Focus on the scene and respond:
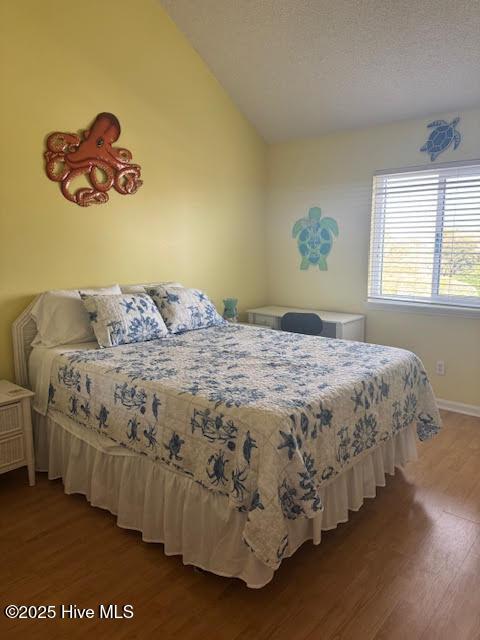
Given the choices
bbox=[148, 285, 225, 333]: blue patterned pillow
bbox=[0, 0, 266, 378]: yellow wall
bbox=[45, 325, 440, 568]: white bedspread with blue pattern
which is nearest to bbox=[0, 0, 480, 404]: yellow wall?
bbox=[0, 0, 266, 378]: yellow wall

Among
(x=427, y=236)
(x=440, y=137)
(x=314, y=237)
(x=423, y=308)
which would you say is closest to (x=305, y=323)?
(x=423, y=308)

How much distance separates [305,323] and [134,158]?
1.80 metres

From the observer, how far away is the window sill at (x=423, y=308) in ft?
11.3

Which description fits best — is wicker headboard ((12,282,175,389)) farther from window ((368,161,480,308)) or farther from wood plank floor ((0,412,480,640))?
window ((368,161,480,308))

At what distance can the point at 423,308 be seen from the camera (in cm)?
366

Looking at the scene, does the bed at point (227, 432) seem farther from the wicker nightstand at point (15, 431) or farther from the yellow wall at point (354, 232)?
the yellow wall at point (354, 232)

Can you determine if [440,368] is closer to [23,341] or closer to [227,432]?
[227,432]

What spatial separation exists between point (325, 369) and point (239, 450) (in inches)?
31.0

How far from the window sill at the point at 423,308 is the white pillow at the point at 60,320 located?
93.4 inches

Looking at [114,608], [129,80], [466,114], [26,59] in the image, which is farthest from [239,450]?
[466,114]

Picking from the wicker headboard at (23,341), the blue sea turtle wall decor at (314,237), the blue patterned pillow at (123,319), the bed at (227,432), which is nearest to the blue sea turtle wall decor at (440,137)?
the blue sea turtle wall decor at (314,237)

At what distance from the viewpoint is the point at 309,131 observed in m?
4.12

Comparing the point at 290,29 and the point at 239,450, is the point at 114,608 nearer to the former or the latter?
the point at 239,450

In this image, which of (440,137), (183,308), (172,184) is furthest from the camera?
(172,184)
